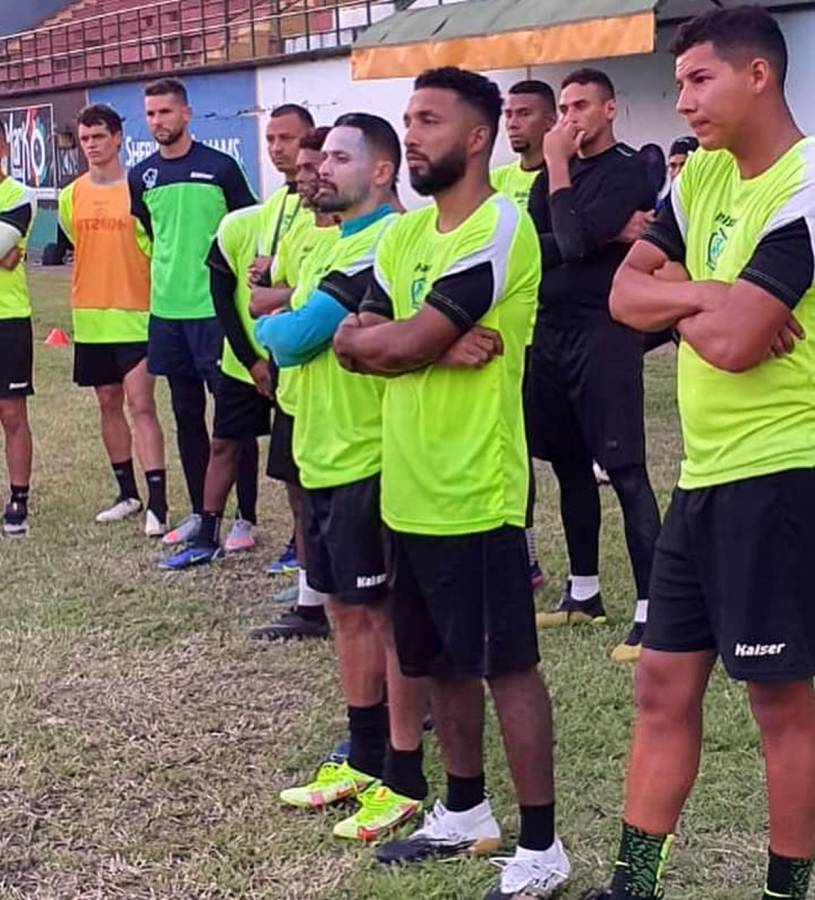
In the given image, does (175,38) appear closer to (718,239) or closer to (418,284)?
(418,284)

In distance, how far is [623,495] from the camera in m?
5.65

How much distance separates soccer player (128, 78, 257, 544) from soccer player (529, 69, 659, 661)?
2.08 metres

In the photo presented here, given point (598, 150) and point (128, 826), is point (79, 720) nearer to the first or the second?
point (128, 826)

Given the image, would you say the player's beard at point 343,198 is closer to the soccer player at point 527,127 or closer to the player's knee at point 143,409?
the soccer player at point 527,127

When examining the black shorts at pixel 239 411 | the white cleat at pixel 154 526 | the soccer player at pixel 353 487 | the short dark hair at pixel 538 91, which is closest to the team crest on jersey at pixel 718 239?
the soccer player at pixel 353 487

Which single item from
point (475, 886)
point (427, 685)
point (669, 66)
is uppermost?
point (669, 66)

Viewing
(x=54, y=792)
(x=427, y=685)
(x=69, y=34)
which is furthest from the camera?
(x=69, y=34)

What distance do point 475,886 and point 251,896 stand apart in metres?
0.56

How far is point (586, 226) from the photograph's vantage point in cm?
540

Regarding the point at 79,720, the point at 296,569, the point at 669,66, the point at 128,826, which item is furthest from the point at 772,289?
the point at 669,66

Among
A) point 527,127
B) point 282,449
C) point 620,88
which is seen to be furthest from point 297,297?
point 620,88

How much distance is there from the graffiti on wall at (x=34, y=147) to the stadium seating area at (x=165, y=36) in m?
0.64

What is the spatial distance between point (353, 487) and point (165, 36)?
2553cm

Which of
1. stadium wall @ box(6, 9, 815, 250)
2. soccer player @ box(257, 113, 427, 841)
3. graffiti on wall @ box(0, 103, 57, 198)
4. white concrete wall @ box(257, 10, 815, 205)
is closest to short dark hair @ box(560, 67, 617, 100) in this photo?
soccer player @ box(257, 113, 427, 841)
